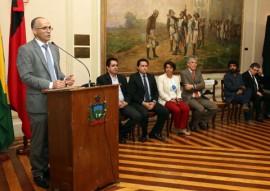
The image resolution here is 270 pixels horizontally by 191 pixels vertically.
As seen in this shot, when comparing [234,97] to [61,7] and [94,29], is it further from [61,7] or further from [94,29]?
[61,7]

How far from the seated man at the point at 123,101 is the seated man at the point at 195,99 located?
1.28 metres

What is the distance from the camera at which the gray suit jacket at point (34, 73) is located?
340 cm

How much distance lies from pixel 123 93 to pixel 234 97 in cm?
266

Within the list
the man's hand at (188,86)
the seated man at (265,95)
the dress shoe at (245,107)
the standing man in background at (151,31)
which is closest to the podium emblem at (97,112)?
the man's hand at (188,86)

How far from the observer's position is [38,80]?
338 cm

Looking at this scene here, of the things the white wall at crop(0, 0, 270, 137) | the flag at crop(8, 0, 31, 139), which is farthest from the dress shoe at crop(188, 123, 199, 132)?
the flag at crop(8, 0, 31, 139)

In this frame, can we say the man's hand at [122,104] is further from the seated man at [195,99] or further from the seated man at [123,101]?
the seated man at [195,99]

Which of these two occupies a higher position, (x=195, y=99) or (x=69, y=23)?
(x=69, y=23)

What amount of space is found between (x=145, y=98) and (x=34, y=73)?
109 inches

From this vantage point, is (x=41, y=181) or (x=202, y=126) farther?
(x=202, y=126)

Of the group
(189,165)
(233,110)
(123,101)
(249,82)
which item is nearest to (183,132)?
(123,101)

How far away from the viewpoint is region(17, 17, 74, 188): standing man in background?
3416 mm

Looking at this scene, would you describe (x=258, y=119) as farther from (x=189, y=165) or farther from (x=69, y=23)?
(x=69, y=23)

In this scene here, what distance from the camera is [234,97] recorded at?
731cm
